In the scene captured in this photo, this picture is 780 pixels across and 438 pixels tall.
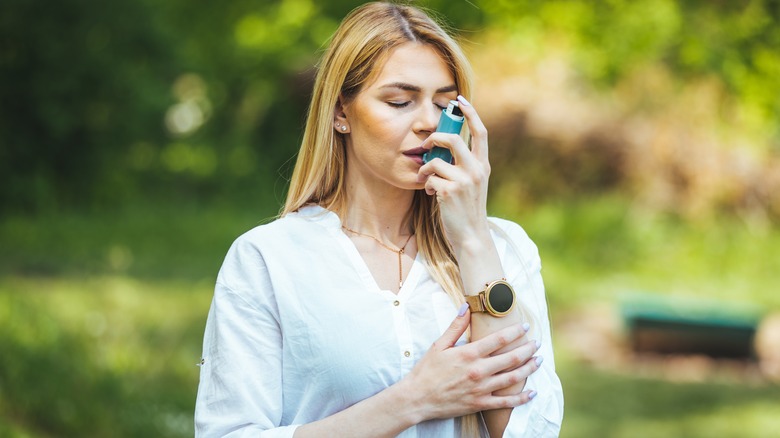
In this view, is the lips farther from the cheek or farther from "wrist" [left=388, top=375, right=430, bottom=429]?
"wrist" [left=388, top=375, right=430, bottom=429]

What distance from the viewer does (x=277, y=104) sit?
15.9 metres

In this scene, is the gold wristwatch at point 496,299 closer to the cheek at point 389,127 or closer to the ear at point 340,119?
the cheek at point 389,127

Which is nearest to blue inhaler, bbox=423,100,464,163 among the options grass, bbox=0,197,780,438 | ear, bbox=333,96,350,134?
ear, bbox=333,96,350,134

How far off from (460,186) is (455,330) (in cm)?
32

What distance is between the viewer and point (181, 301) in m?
7.52

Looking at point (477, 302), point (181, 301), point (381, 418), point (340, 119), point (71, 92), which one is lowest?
point (381, 418)

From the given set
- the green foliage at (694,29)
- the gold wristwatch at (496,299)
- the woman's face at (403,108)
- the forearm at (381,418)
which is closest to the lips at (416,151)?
the woman's face at (403,108)

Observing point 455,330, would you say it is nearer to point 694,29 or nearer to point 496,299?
point 496,299

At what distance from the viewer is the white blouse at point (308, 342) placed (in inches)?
83.1

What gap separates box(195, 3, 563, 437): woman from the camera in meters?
2.08

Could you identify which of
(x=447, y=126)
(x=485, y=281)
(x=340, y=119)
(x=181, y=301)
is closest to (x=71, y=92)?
(x=181, y=301)

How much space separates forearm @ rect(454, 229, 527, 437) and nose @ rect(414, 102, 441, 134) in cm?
27

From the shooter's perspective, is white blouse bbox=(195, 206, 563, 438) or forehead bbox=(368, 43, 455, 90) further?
forehead bbox=(368, 43, 455, 90)

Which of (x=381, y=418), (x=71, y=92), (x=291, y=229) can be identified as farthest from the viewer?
(x=71, y=92)
